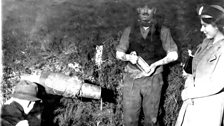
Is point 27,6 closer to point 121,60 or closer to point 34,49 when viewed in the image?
point 34,49

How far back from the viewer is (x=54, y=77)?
5309 millimetres

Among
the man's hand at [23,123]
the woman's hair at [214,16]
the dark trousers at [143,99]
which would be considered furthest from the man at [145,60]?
the man's hand at [23,123]

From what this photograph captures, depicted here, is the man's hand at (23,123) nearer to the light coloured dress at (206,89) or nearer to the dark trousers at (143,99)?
the dark trousers at (143,99)

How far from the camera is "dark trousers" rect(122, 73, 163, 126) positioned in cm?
528

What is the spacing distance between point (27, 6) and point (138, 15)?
1.76 meters

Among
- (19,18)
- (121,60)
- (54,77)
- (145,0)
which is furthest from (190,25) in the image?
(19,18)

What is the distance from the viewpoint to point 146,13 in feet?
16.8

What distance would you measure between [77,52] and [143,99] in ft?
4.40

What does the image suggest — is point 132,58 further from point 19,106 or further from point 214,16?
point 19,106

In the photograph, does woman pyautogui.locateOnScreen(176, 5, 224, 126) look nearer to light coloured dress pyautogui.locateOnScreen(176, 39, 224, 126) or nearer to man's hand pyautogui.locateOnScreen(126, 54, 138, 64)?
light coloured dress pyautogui.locateOnScreen(176, 39, 224, 126)

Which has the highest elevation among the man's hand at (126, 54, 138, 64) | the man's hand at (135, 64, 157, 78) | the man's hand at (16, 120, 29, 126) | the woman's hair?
the woman's hair

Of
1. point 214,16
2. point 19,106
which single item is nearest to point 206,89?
point 214,16

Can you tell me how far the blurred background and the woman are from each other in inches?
47.8

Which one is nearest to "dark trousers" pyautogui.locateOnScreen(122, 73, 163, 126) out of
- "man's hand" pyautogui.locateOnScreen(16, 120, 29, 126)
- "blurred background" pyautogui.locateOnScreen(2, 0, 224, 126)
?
"blurred background" pyautogui.locateOnScreen(2, 0, 224, 126)
